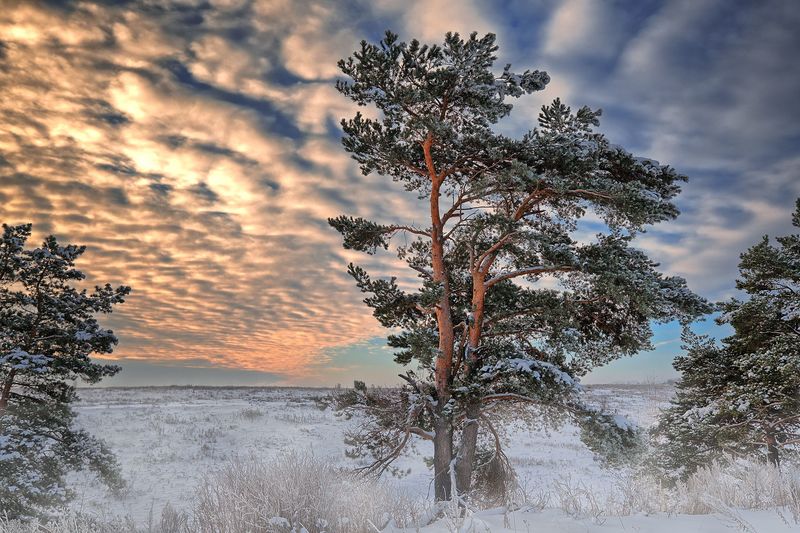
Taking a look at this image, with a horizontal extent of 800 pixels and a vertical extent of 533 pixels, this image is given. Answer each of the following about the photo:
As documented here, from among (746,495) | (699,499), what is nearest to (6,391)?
(699,499)

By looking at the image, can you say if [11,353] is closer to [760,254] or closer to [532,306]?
[532,306]

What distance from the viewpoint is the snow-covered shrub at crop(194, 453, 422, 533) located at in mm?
5398

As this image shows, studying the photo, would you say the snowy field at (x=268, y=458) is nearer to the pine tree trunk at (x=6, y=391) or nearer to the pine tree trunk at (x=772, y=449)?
the pine tree trunk at (x=6, y=391)

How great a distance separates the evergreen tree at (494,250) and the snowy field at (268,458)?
1441mm

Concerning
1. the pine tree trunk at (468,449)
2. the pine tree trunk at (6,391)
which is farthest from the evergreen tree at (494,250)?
the pine tree trunk at (6,391)

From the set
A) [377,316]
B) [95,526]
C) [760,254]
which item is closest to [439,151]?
[377,316]

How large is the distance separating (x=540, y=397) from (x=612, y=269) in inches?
128

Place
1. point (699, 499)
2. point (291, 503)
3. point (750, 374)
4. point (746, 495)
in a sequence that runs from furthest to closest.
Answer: point (750, 374), point (746, 495), point (699, 499), point (291, 503)

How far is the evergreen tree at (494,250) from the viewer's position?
11047 millimetres

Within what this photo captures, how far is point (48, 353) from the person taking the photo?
1255 cm

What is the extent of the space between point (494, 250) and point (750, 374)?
800 centimetres

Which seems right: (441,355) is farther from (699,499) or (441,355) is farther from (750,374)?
(750,374)

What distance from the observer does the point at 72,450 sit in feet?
40.8

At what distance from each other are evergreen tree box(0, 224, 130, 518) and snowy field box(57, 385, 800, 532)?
210 centimetres
